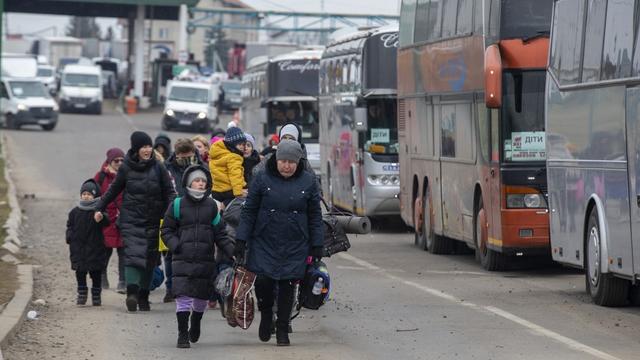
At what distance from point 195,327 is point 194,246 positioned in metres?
0.61

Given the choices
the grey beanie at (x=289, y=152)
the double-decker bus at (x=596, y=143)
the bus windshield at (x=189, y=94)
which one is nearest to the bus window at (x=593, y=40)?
the double-decker bus at (x=596, y=143)

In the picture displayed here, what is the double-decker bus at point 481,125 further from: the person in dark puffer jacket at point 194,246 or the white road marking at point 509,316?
the person in dark puffer jacket at point 194,246

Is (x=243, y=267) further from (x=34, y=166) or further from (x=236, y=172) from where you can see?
(x=34, y=166)

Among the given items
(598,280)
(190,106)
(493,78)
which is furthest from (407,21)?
(190,106)

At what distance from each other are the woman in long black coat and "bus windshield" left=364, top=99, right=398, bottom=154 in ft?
41.2

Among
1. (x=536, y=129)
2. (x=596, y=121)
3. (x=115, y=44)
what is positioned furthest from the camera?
(x=115, y=44)

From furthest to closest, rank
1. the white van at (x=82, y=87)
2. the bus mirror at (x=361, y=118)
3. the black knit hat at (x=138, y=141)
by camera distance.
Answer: the white van at (x=82, y=87) → the bus mirror at (x=361, y=118) → the black knit hat at (x=138, y=141)

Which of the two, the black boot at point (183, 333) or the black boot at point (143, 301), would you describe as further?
the black boot at point (143, 301)

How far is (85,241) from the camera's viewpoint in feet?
49.3

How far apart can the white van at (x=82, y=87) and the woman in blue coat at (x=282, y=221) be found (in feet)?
215

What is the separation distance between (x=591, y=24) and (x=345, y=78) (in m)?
13.9

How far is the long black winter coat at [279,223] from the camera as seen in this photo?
11289 mm

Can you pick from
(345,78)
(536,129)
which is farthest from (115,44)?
(536,129)

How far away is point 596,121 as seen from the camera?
14.7m
